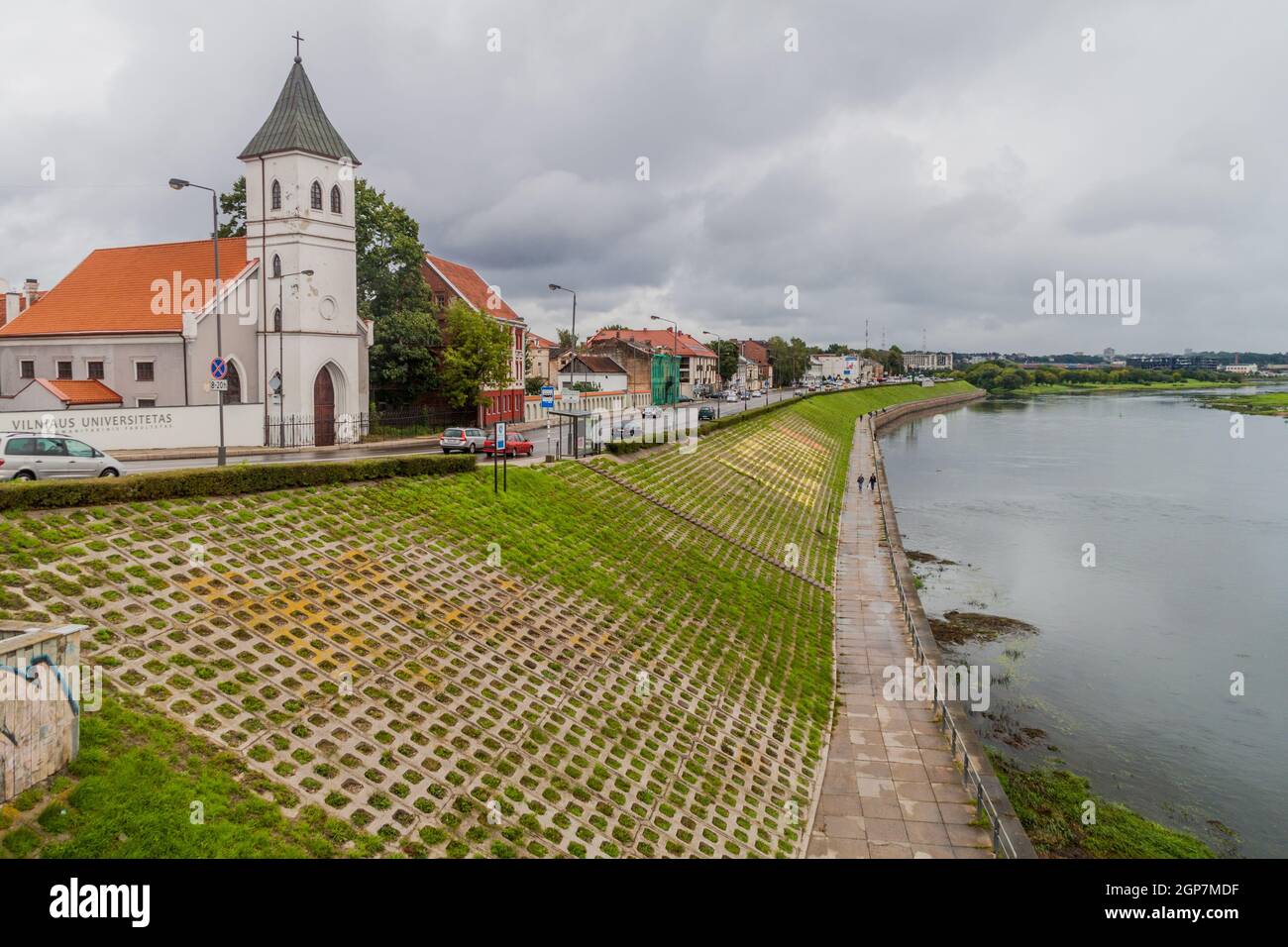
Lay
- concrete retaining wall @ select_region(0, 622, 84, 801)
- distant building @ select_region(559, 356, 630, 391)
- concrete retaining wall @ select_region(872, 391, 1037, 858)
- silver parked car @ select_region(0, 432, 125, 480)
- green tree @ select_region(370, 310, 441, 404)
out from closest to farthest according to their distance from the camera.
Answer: concrete retaining wall @ select_region(0, 622, 84, 801)
concrete retaining wall @ select_region(872, 391, 1037, 858)
silver parked car @ select_region(0, 432, 125, 480)
green tree @ select_region(370, 310, 441, 404)
distant building @ select_region(559, 356, 630, 391)

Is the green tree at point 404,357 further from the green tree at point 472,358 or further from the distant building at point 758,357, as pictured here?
the distant building at point 758,357

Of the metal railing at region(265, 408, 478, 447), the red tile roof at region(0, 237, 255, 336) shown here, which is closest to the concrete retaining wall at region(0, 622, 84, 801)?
the metal railing at region(265, 408, 478, 447)

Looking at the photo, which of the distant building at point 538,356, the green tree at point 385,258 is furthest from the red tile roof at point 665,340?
the green tree at point 385,258

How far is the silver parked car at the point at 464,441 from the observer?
128ft

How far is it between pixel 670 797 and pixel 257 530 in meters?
10.3

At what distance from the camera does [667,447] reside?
44.9m

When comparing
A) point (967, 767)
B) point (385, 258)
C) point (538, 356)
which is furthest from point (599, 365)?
Answer: point (967, 767)

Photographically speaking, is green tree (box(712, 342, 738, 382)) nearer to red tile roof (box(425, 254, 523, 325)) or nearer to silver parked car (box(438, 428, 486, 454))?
red tile roof (box(425, 254, 523, 325))

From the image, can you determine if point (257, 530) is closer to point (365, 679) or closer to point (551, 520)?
point (365, 679)

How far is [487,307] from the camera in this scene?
67438 mm

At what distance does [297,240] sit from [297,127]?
560cm

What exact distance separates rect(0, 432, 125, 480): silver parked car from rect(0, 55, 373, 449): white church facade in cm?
1998

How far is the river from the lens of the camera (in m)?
21.2
